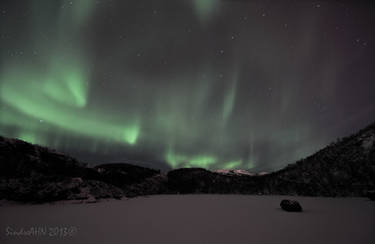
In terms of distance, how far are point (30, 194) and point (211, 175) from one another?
30180mm

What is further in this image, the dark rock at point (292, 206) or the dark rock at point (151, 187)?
the dark rock at point (151, 187)

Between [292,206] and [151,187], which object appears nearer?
[292,206]

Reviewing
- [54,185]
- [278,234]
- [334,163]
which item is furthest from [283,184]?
[54,185]

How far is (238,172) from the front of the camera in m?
A: 36.3

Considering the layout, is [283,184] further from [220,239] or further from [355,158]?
[220,239]

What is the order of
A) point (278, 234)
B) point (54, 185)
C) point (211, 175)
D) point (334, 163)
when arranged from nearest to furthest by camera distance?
point (278, 234), point (54, 185), point (334, 163), point (211, 175)

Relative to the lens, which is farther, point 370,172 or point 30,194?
point 370,172

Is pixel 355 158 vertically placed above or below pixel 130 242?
above

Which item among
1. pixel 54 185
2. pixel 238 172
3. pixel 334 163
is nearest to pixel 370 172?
pixel 334 163

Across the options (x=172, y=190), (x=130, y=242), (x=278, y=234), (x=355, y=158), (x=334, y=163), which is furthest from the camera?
(x=172, y=190)

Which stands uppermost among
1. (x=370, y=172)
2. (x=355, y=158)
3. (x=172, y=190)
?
(x=355, y=158)

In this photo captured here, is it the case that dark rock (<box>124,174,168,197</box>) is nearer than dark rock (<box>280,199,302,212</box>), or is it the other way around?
dark rock (<box>280,199,302,212</box>)

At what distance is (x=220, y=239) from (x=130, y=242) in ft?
6.64

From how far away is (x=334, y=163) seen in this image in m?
22.2
